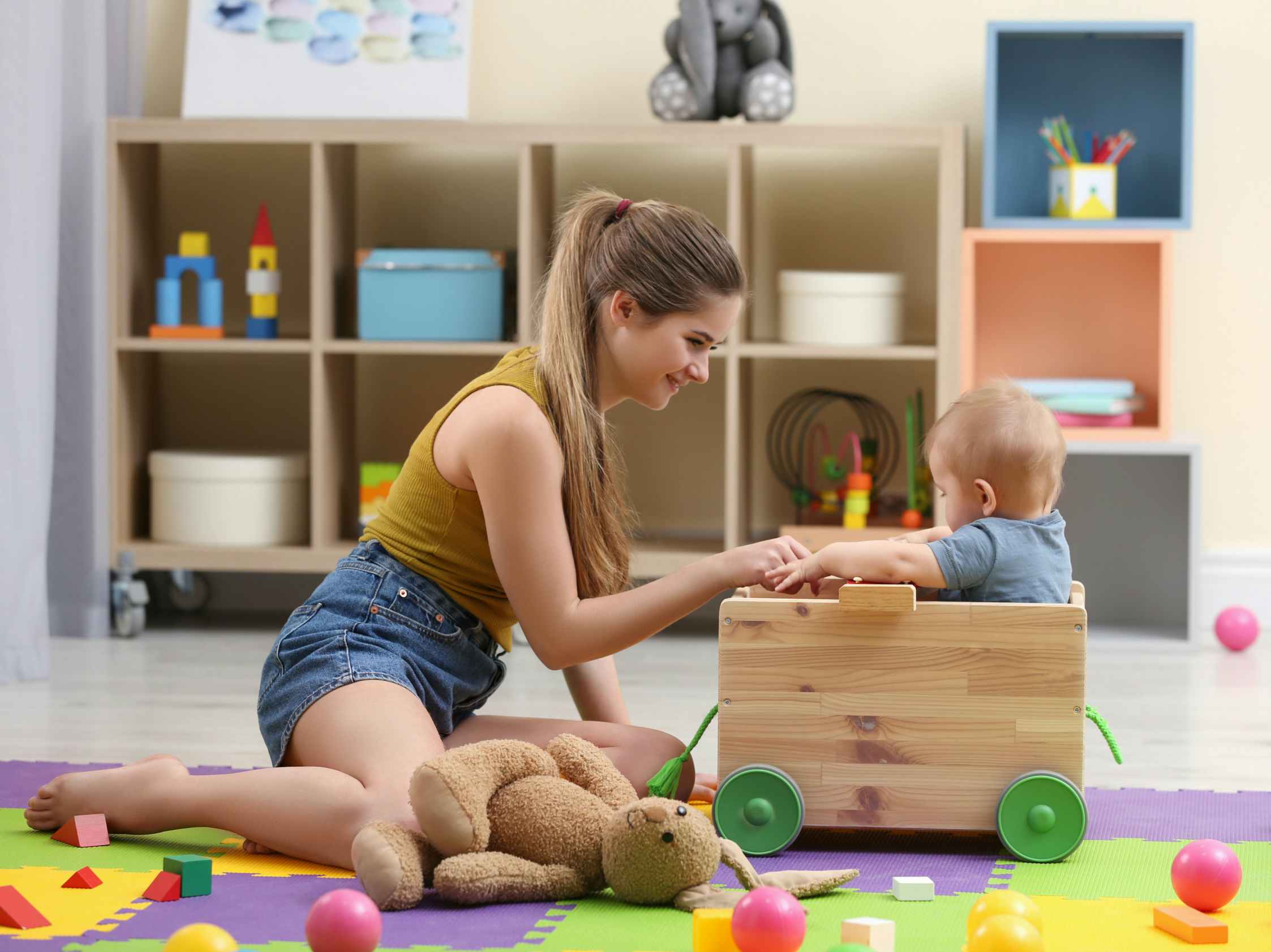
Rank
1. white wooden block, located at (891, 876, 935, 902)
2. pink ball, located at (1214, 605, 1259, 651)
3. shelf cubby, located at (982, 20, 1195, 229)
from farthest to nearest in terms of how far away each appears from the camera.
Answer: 1. shelf cubby, located at (982, 20, 1195, 229)
2. pink ball, located at (1214, 605, 1259, 651)
3. white wooden block, located at (891, 876, 935, 902)

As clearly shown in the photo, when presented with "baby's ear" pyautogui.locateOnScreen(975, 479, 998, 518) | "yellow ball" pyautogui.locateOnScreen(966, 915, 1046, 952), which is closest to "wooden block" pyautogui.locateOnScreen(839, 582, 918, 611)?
"baby's ear" pyautogui.locateOnScreen(975, 479, 998, 518)

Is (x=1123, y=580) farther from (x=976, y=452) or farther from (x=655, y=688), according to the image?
(x=976, y=452)

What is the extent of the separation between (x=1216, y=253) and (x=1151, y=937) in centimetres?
203

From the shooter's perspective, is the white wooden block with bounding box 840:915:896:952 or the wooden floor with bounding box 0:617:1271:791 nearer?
the white wooden block with bounding box 840:915:896:952

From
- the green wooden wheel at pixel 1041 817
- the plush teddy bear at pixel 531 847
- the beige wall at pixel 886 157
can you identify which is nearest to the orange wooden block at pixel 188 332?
the beige wall at pixel 886 157

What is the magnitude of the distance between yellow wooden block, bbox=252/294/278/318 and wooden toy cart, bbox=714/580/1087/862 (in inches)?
65.7

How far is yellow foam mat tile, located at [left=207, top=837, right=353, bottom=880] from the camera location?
4.04 feet

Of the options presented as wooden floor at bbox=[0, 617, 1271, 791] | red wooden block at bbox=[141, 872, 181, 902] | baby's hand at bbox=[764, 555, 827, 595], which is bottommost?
wooden floor at bbox=[0, 617, 1271, 791]

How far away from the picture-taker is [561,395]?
1332 millimetres

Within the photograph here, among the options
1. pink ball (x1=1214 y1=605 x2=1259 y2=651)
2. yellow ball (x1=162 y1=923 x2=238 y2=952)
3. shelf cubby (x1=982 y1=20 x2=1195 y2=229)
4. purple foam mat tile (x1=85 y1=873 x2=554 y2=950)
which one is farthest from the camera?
shelf cubby (x1=982 y1=20 x2=1195 y2=229)

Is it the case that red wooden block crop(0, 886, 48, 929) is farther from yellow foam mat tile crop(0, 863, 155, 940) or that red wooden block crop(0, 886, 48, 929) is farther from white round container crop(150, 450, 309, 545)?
white round container crop(150, 450, 309, 545)

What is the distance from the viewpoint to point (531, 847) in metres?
1.15

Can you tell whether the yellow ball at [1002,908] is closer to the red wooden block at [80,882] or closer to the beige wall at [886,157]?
the red wooden block at [80,882]

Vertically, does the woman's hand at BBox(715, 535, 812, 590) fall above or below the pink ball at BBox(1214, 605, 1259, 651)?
above
